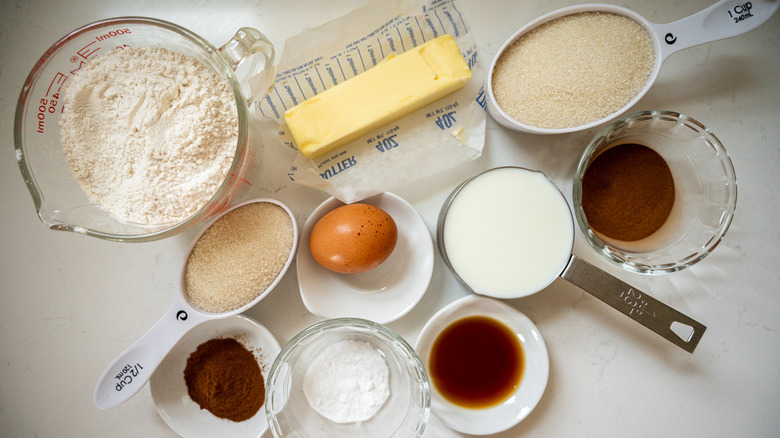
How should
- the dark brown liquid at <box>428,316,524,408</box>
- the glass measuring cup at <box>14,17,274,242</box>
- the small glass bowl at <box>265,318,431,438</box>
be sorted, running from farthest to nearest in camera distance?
the dark brown liquid at <box>428,316,524,408</box>
the small glass bowl at <box>265,318,431,438</box>
the glass measuring cup at <box>14,17,274,242</box>

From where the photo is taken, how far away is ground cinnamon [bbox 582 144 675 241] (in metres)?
1.05

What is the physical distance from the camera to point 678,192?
110cm

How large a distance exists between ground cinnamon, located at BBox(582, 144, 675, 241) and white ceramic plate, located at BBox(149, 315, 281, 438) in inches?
34.9

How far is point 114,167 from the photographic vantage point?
0.93 metres

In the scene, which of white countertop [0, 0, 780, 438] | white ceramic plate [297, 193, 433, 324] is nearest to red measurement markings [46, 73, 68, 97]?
white countertop [0, 0, 780, 438]

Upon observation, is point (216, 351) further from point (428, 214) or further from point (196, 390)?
point (428, 214)

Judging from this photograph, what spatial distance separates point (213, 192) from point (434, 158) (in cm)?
54

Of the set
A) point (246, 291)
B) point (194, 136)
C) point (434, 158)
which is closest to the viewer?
point (194, 136)

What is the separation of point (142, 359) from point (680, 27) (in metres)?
1.49

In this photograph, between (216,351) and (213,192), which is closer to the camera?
(213,192)

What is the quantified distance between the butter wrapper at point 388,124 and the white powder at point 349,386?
39 cm

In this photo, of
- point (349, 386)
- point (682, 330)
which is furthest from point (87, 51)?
point (682, 330)

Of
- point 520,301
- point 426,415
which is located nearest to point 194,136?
point 426,415

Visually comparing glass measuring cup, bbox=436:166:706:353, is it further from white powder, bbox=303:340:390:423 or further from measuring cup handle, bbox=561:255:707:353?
white powder, bbox=303:340:390:423
